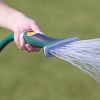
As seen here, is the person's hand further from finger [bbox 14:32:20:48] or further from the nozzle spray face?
the nozzle spray face

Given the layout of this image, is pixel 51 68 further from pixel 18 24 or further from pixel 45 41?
pixel 45 41

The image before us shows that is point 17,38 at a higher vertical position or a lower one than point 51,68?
higher

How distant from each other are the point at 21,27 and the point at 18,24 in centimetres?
4

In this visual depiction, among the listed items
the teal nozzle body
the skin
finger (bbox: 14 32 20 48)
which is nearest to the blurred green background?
the skin

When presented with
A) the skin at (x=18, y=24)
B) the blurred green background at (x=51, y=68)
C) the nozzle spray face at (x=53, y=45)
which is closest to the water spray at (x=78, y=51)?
the nozzle spray face at (x=53, y=45)

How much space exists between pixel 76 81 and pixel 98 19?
3.25 ft

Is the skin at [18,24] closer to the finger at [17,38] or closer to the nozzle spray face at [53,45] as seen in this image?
the finger at [17,38]

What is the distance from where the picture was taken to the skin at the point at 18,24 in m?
1.42

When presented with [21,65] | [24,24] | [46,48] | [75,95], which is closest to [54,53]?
[46,48]

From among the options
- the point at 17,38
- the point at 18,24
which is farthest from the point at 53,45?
the point at 18,24

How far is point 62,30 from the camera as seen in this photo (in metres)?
3.58

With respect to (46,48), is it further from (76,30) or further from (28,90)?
(76,30)

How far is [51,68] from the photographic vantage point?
3080mm

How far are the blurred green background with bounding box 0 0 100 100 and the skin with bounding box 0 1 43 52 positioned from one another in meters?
1.10
